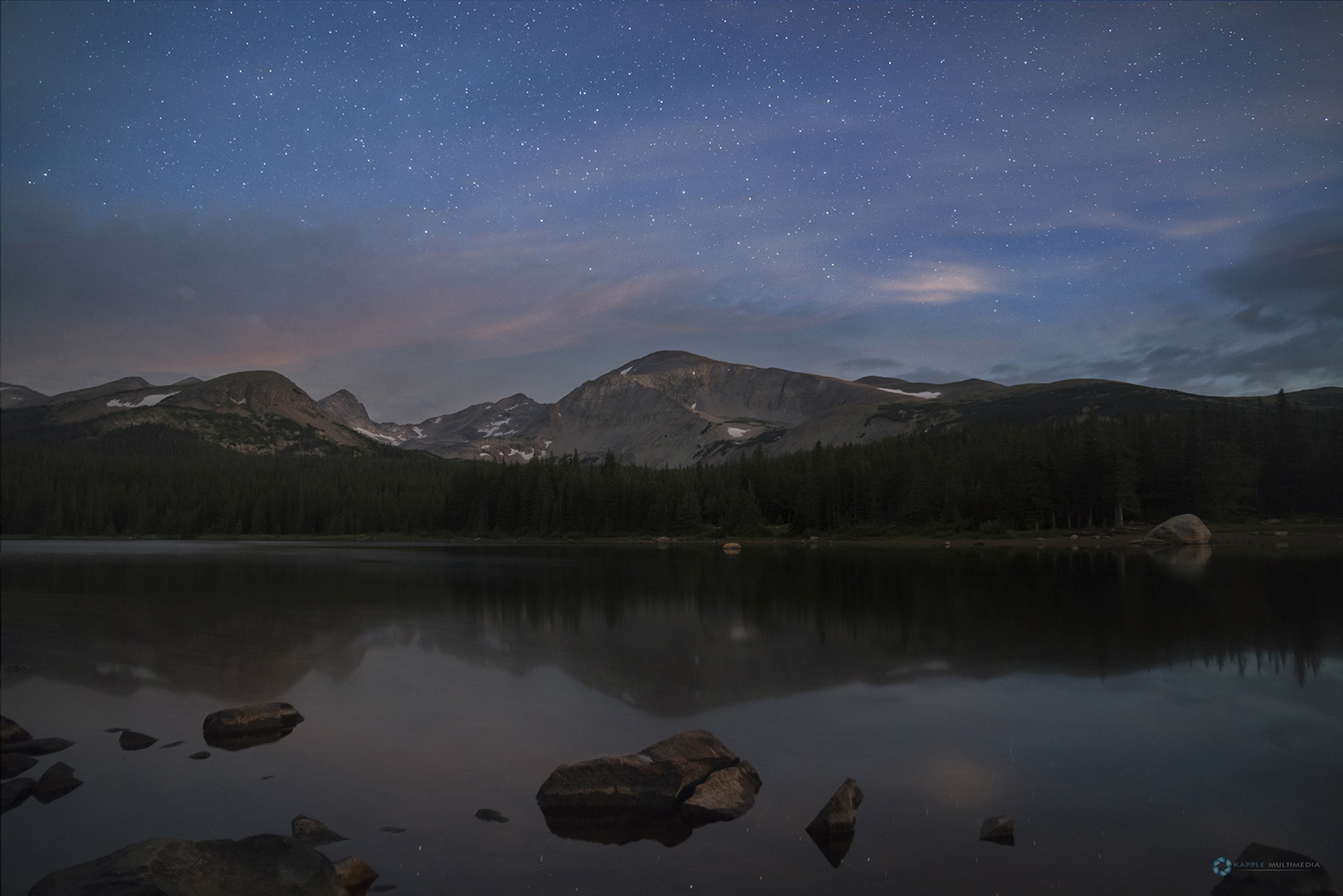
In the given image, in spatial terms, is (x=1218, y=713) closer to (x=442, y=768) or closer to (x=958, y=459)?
(x=442, y=768)

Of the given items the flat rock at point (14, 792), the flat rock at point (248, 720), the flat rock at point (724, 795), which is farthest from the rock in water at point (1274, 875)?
the flat rock at point (14, 792)

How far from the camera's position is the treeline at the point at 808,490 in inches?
3780

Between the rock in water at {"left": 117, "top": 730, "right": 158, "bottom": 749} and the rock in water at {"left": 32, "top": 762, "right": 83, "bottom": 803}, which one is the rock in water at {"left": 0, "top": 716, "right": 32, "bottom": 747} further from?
the rock in water at {"left": 32, "top": 762, "right": 83, "bottom": 803}

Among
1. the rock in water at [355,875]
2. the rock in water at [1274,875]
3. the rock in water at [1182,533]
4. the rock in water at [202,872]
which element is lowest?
the rock in water at [1182,533]

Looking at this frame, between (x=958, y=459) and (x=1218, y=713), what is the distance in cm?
10325

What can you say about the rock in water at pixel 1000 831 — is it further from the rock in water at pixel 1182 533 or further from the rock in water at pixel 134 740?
the rock in water at pixel 1182 533

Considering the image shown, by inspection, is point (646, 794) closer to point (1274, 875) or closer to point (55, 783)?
point (1274, 875)

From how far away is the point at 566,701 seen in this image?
18625 millimetres

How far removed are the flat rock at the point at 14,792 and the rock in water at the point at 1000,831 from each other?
50.5 ft

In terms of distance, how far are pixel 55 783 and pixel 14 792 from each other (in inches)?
21.0

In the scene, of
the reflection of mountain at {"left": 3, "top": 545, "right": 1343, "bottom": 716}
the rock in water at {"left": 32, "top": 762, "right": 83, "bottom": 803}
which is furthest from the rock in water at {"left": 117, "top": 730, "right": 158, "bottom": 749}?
the reflection of mountain at {"left": 3, "top": 545, "right": 1343, "bottom": 716}

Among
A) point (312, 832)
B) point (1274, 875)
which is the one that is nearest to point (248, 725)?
point (312, 832)

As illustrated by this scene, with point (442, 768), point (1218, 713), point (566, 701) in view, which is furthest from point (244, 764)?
point (1218, 713)

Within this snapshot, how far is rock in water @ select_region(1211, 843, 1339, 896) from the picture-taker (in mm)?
8609
